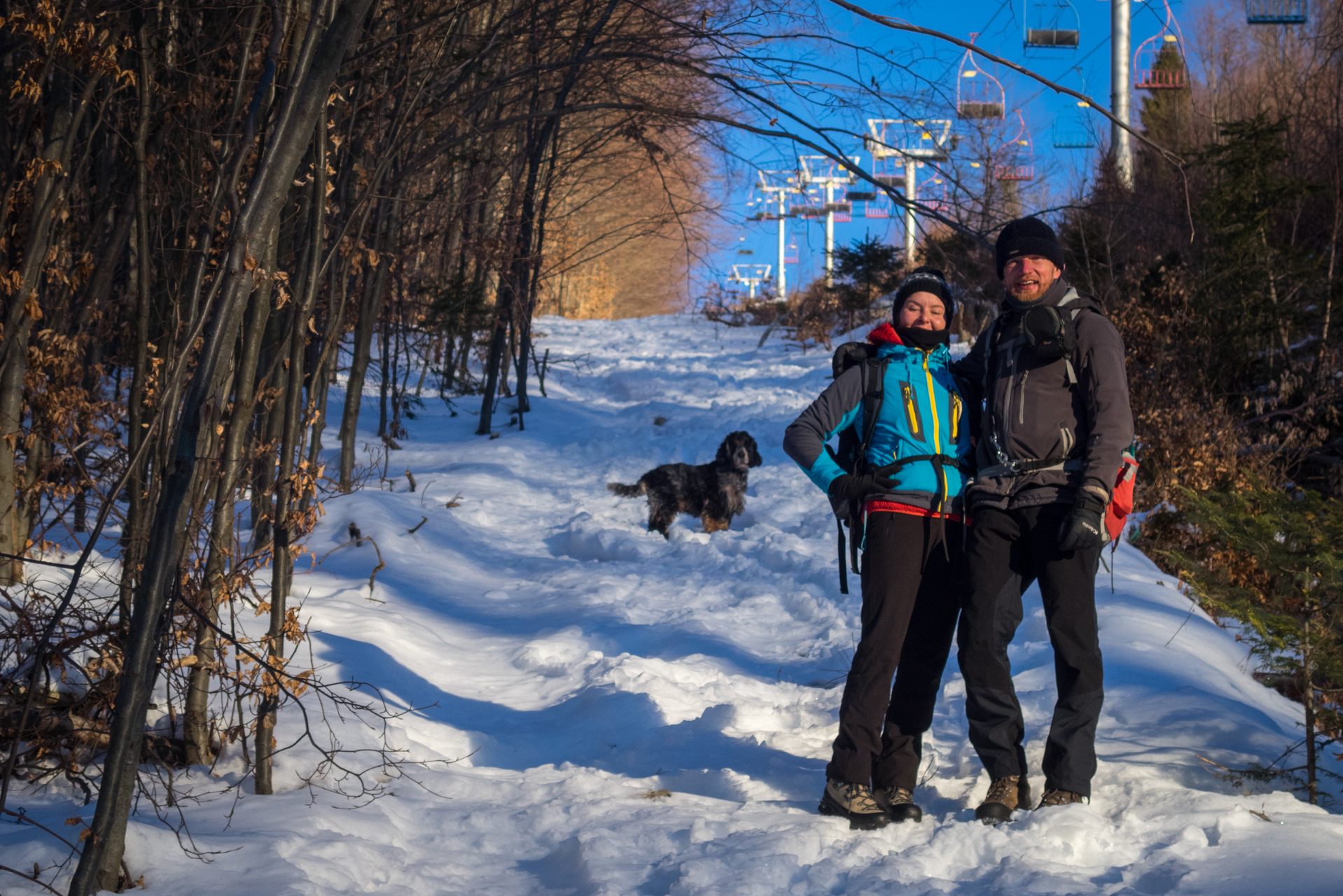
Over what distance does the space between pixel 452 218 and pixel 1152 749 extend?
10185 millimetres

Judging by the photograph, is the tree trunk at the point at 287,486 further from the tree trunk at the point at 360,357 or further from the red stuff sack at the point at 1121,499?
the tree trunk at the point at 360,357

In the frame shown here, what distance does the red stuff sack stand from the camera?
314 cm

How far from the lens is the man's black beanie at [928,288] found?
3480 millimetres

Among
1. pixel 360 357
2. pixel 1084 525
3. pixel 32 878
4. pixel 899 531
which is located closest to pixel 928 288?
pixel 899 531

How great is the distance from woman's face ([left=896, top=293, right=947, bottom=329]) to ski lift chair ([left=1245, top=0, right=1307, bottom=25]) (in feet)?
46.2

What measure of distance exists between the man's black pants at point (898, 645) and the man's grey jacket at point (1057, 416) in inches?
10.1

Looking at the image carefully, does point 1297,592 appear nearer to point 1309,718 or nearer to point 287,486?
point 1309,718

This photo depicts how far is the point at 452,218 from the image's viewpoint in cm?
1170

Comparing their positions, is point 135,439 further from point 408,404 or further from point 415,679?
point 408,404

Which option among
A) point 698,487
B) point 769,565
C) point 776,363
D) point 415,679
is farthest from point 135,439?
point 776,363

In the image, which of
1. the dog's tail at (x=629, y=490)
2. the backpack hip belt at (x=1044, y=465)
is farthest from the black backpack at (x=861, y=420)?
the dog's tail at (x=629, y=490)

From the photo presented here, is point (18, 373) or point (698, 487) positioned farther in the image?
point (698, 487)

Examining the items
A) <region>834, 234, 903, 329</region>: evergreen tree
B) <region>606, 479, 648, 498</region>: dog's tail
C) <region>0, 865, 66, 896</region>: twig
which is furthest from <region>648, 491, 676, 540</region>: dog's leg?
<region>834, 234, 903, 329</region>: evergreen tree

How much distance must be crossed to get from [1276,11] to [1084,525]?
1625cm
